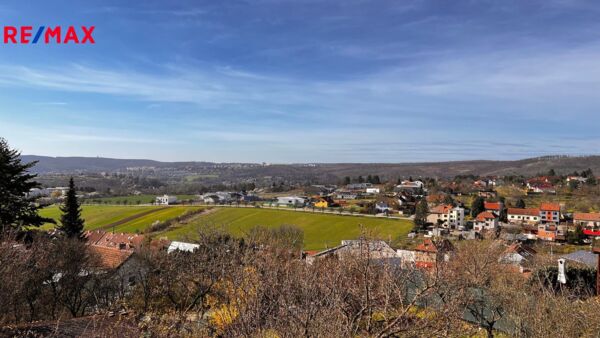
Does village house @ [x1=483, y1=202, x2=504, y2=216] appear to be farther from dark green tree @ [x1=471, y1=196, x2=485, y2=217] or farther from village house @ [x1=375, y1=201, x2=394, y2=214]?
village house @ [x1=375, y1=201, x2=394, y2=214]

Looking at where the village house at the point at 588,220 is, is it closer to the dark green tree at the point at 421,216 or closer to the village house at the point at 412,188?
the dark green tree at the point at 421,216

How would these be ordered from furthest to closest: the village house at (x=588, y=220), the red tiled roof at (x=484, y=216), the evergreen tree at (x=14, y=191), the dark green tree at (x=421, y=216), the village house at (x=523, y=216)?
1. the village house at (x=523, y=216)
2. the red tiled roof at (x=484, y=216)
3. the dark green tree at (x=421, y=216)
4. the village house at (x=588, y=220)
5. the evergreen tree at (x=14, y=191)

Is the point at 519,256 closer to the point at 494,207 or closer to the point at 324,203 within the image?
the point at 494,207

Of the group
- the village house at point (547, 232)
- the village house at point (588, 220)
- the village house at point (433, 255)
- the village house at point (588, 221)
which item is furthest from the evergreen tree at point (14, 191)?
the village house at point (588, 220)

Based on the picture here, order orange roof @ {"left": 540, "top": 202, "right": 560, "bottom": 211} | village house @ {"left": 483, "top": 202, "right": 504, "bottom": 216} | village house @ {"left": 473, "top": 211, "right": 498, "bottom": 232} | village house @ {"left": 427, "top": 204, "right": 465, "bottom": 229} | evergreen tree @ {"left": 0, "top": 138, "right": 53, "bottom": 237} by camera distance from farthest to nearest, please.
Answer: village house @ {"left": 483, "top": 202, "right": 504, "bottom": 216} → village house @ {"left": 427, "top": 204, "right": 465, "bottom": 229} → orange roof @ {"left": 540, "top": 202, "right": 560, "bottom": 211} → village house @ {"left": 473, "top": 211, "right": 498, "bottom": 232} → evergreen tree @ {"left": 0, "top": 138, "right": 53, "bottom": 237}

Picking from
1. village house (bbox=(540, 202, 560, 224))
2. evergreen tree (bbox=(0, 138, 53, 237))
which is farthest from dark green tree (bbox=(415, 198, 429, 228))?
evergreen tree (bbox=(0, 138, 53, 237))

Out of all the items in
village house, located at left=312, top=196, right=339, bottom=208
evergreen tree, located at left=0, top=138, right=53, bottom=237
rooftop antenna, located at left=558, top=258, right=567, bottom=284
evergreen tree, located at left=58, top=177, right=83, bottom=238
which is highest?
evergreen tree, located at left=0, top=138, right=53, bottom=237
